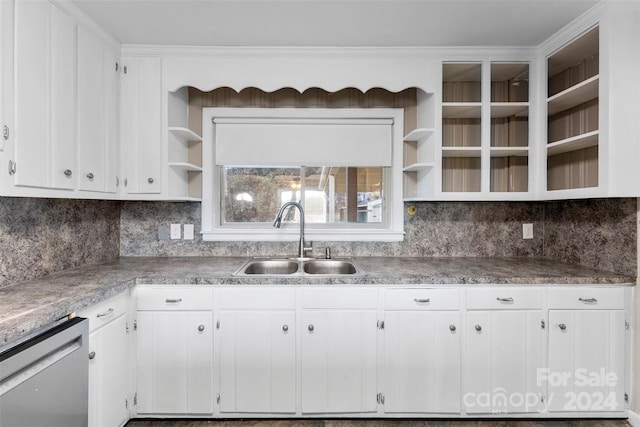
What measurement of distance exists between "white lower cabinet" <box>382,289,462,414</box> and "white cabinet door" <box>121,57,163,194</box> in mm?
1720

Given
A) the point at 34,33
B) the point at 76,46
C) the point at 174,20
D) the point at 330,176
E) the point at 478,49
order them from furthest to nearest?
the point at 330,176, the point at 478,49, the point at 174,20, the point at 76,46, the point at 34,33

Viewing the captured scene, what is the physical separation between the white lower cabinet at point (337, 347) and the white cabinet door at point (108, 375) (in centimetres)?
94

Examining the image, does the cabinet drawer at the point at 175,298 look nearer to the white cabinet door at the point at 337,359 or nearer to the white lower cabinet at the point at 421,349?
the white cabinet door at the point at 337,359

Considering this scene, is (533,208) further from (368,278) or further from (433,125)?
(368,278)

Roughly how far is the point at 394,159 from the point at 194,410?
81.3 inches

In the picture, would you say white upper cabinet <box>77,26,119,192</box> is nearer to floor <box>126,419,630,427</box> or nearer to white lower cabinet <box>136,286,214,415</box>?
white lower cabinet <box>136,286,214,415</box>

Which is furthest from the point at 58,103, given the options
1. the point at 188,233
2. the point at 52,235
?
the point at 188,233

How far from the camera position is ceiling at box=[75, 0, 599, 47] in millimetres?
1736

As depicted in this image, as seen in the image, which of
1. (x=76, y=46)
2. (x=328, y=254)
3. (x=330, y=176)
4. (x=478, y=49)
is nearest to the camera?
(x=76, y=46)

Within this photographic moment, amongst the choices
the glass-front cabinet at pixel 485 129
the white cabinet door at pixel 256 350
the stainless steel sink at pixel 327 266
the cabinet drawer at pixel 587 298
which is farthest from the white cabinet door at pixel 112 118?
the cabinet drawer at pixel 587 298

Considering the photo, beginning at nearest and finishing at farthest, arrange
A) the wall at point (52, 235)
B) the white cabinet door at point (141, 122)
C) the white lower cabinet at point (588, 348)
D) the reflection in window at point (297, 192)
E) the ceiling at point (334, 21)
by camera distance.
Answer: the wall at point (52, 235), the ceiling at point (334, 21), the white lower cabinet at point (588, 348), the white cabinet door at point (141, 122), the reflection in window at point (297, 192)

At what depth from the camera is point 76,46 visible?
69.4 inches

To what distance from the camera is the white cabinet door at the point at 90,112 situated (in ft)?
5.87

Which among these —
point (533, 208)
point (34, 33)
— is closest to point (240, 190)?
point (34, 33)
